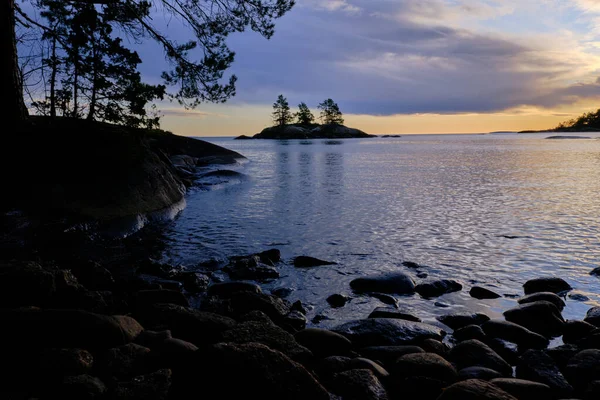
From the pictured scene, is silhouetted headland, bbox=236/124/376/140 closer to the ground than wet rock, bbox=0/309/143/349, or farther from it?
farther from it

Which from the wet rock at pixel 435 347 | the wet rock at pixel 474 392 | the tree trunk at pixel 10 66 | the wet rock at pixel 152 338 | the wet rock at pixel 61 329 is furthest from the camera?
the tree trunk at pixel 10 66

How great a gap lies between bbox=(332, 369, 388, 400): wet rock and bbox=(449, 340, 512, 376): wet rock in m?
1.23

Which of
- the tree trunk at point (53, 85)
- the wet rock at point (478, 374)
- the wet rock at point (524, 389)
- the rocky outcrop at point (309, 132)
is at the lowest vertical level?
the wet rock at point (478, 374)

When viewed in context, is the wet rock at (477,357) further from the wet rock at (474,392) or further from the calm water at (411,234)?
the calm water at (411,234)

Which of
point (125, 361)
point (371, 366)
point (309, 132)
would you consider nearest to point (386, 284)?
point (371, 366)

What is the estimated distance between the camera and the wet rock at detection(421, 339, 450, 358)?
5102 mm

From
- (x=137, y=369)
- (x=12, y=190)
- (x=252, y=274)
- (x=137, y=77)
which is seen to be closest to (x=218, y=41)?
(x=137, y=77)

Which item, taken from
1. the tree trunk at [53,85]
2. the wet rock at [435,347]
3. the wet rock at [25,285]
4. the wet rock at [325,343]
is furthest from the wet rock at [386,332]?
the tree trunk at [53,85]

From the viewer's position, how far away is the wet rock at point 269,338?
4527 millimetres

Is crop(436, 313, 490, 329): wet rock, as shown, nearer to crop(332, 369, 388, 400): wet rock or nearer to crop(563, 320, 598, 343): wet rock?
crop(563, 320, 598, 343): wet rock

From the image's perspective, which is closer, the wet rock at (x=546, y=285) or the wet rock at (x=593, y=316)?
the wet rock at (x=593, y=316)

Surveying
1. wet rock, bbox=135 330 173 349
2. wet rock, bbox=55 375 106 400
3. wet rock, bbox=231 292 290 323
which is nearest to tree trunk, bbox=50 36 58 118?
wet rock, bbox=231 292 290 323

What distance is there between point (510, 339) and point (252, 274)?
4543mm

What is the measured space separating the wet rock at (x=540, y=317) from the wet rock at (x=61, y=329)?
201 inches
